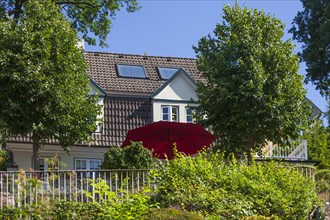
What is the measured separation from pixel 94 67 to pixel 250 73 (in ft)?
46.8

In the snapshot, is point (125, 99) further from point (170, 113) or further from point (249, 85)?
point (249, 85)

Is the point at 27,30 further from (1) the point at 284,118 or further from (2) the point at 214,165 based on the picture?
(2) the point at 214,165

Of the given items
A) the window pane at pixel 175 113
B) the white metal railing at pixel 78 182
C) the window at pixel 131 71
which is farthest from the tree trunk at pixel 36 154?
the window at pixel 131 71

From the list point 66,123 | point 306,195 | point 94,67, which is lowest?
point 306,195

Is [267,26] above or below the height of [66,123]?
above

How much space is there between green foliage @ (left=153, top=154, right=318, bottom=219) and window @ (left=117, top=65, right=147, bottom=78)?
2266 centimetres

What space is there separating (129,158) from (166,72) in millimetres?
20194

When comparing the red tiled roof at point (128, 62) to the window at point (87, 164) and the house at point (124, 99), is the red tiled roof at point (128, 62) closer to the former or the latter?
the house at point (124, 99)

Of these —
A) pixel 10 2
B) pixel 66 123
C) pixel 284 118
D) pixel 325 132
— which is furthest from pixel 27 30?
pixel 325 132

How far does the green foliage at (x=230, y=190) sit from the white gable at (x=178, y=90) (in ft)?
68.2

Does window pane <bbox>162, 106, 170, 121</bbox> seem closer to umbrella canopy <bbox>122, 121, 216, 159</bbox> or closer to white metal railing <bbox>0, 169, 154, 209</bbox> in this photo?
umbrella canopy <bbox>122, 121, 216, 159</bbox>

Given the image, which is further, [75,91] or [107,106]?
[107,106]

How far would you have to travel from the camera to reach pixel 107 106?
46312 millimetres

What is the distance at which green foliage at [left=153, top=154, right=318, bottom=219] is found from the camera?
76.2 ft
